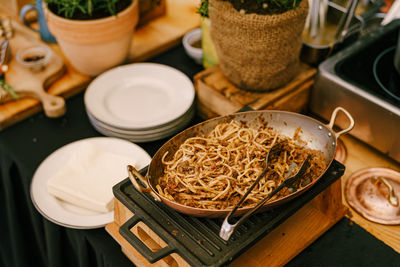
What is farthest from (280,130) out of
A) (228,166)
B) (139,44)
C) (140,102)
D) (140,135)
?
(139,44)

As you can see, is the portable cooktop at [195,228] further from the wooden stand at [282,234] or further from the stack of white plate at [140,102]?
the stack of white plate at [140,102]

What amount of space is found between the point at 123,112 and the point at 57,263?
525mm

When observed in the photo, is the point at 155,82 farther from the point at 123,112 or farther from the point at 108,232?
the point at 108,232

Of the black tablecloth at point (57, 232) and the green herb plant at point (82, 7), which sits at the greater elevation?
the green herb plant at point (82, 7)

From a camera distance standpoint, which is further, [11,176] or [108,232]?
[11,176]

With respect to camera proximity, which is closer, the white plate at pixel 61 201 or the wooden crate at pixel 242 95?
the white plate at pixel 61 201

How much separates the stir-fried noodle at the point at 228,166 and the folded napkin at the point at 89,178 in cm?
25

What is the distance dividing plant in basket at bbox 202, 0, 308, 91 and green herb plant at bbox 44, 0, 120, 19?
0.41 m

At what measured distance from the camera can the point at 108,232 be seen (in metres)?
0.94

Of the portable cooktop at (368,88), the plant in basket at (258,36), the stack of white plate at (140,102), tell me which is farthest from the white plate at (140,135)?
the portable cooktop at (368,88)

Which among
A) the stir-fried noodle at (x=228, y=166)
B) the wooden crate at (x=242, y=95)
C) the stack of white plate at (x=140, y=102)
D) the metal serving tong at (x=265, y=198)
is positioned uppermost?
the metal serving tong at (x=265, y=198)

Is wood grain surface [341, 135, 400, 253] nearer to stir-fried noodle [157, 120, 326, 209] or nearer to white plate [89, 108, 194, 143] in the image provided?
stir-fried noodle [157, 120, 326, 209]

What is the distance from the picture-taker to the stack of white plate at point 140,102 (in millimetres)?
1207

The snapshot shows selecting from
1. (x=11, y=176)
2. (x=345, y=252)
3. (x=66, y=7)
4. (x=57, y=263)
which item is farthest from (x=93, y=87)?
(x=345, y=252)
